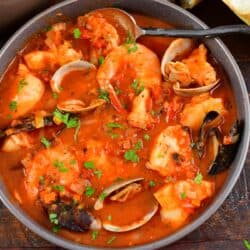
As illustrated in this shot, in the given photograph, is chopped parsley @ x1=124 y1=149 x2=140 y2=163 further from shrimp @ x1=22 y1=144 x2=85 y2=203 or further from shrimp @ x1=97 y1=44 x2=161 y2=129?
shrimp @ x1=22 y1=144 x2=85 y2=203

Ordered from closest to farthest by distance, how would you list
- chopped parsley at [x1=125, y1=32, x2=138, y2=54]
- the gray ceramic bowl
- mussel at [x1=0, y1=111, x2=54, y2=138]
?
the gray ceramic bowl, mussel at [x1=0, y1=111, x2=54, y2=138], chopped parsley at [x1=125, y1=32, x2=138, y2=54]

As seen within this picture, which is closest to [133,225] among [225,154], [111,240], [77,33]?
[111,240]

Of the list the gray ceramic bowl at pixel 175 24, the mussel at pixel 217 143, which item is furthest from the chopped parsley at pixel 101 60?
the mussel at pixel 217 143

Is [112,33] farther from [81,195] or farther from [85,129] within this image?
[81,195]

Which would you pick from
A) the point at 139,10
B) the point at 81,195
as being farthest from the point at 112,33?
the point at 81,195

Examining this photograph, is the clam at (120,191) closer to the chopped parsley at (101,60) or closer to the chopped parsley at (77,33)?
the chopped parsley at (101,60)

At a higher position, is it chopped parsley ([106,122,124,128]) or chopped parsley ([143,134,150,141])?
chopped parsley ([106,122,124,128])

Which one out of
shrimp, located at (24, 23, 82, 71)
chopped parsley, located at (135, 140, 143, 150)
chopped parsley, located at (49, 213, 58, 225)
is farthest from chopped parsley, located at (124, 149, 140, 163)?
shrimp, located at (24, 23, 82, 71)
